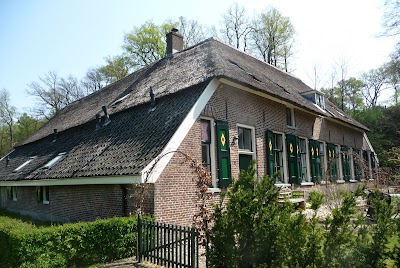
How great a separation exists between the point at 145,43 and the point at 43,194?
23.2 m

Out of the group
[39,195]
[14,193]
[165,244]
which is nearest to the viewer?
[165,244]

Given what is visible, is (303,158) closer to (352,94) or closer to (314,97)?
(314,97)

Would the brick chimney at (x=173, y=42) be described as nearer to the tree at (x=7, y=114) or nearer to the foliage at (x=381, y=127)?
the foliage at (x=381, y=127)

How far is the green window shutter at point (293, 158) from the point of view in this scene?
13366 millimetres

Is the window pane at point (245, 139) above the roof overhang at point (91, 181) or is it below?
above

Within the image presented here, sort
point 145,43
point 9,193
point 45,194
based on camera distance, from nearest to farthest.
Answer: point 45,194, point 9,193, point 145,43

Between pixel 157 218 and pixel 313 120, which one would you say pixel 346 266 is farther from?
pixel 313 120

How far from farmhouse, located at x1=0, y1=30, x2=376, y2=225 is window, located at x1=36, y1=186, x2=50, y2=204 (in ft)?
0.14

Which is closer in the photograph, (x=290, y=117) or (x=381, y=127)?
(x=290, y=117)

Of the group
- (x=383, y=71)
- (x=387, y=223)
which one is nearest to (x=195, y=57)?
(x=387, y=223)

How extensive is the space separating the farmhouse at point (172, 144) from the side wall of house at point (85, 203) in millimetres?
34

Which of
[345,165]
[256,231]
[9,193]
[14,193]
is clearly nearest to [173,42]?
[14,193]

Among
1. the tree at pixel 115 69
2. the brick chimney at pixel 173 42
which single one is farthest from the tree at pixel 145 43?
the brick chimney at pixel 173 42

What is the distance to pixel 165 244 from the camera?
20.7ft
